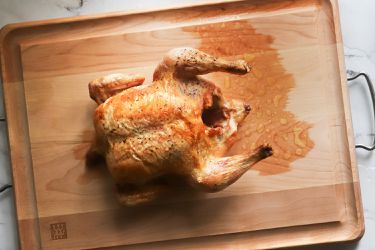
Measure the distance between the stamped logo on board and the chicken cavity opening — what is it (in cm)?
48

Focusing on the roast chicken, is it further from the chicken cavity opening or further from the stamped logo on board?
the stamped logo on board

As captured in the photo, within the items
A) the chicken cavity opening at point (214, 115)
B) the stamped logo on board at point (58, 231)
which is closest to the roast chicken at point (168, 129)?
the chicken cavity opening at point (214, 115)

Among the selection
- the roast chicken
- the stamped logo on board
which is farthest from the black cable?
the roast chicken

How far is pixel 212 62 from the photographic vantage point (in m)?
1.39

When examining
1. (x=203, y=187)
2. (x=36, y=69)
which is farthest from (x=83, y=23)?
(x=203, y=187)

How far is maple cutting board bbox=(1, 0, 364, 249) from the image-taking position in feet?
4.91

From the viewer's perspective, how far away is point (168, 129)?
1324mm

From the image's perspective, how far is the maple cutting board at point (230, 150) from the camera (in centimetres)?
150

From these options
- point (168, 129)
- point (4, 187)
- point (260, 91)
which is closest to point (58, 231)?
point (4, 187)

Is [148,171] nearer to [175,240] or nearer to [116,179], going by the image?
[116,179]

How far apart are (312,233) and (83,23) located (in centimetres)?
85

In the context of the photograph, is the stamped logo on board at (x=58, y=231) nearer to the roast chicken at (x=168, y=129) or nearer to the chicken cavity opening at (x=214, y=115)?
the roast chicken at (x=168, y=129)

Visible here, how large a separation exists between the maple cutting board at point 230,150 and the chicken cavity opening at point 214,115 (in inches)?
2.9

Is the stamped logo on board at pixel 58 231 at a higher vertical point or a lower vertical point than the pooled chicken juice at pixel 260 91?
lower
